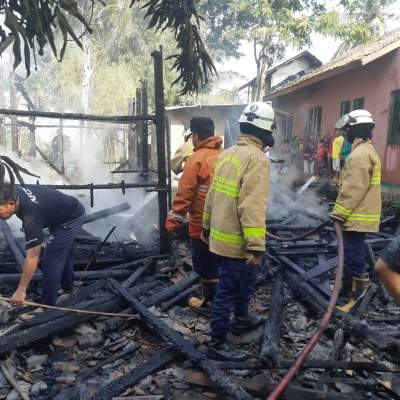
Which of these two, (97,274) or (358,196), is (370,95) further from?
(97,274)

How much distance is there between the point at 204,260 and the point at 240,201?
1.28m

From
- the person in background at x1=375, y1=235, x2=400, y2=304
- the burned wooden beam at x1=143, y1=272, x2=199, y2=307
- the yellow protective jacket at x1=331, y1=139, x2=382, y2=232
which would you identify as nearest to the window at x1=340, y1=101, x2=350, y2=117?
the yellow protective jacket at x1=331, y1=139, x2=382, y2=232

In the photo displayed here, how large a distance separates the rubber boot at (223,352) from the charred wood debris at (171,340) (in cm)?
12

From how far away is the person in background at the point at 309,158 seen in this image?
16.4m

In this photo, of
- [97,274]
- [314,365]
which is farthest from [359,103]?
[314,365]

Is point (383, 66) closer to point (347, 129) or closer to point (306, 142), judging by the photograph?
point (306, 142)

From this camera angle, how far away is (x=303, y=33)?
70.2 feet

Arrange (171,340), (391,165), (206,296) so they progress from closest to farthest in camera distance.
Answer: (171,340)
(206,296)
(391,165)

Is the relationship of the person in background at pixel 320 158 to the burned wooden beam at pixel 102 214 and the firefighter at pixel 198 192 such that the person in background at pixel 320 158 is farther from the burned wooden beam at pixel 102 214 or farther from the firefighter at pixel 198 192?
the firefighter at pixel 198 192

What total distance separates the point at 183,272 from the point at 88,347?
1.90 m

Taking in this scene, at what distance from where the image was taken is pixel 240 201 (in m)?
3.30

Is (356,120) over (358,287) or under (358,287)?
over

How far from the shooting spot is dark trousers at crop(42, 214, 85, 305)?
4.22 m

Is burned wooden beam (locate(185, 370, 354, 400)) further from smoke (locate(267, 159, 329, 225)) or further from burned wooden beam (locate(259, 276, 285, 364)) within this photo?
smoke (locate(267, 159, 329, 225))
